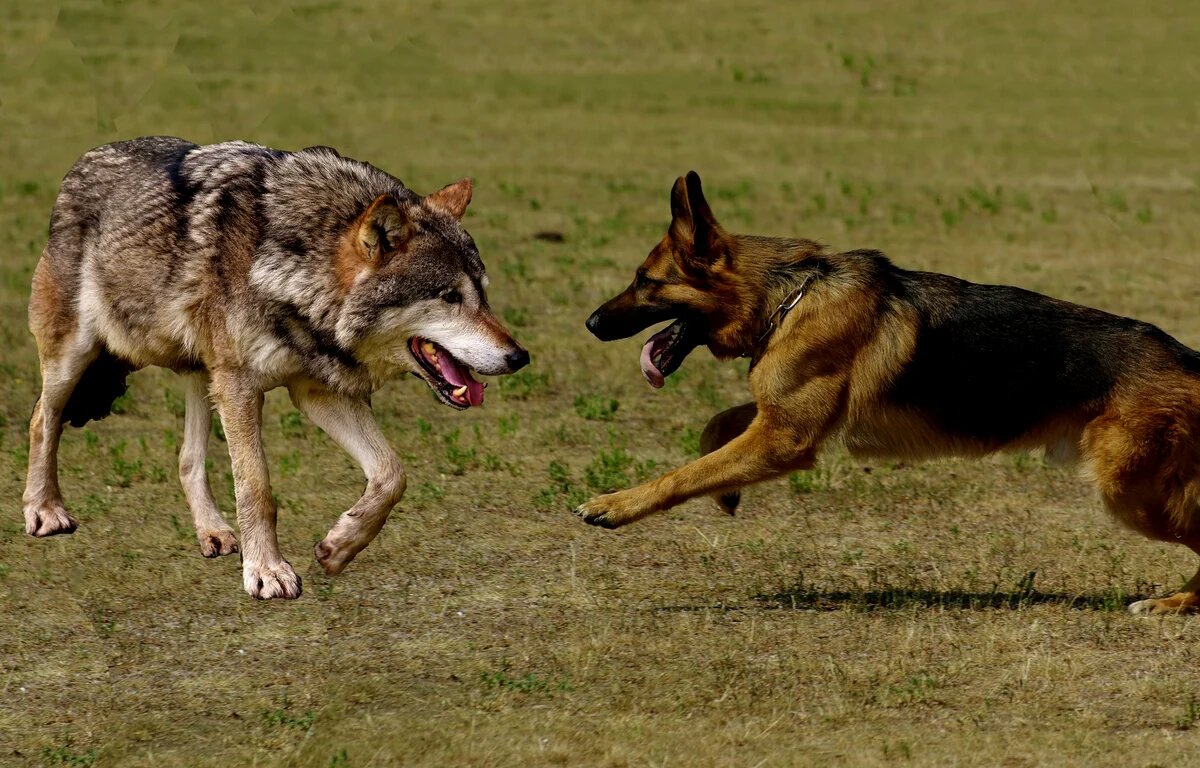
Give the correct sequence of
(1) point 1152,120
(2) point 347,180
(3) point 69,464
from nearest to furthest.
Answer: (2) point 347,180 → (3) point 69,464 → (1) point 1152,120

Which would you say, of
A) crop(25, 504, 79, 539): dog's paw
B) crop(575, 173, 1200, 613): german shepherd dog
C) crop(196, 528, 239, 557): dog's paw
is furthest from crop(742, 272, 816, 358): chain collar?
crop(25, 504, 79, 539): dog's paw

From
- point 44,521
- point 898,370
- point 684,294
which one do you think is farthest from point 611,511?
point 44,521

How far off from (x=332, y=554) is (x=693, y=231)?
7.10 ft

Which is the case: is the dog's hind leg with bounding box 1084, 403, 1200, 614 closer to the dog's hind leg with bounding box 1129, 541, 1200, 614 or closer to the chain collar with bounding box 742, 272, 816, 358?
the dog's hind leg with bounding box 1129, 541, 1200, 614

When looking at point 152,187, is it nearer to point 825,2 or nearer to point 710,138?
point 710,138

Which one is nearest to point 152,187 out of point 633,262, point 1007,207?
point 633,262

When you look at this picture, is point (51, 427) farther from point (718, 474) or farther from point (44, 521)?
point (718, 474)

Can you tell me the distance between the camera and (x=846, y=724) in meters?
6.06

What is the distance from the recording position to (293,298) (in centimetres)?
709

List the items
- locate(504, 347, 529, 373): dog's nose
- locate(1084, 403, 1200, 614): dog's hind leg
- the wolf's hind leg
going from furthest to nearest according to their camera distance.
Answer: the wolf's hind leg
locate(1084, 403, 1200, 614): dog's hind leg
locate(504, 347, 529, 373): dog's nose

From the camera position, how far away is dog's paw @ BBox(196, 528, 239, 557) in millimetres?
8039

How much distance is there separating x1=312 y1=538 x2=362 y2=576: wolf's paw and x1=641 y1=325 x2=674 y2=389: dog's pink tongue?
1.59 meters

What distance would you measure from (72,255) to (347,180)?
1500 mm

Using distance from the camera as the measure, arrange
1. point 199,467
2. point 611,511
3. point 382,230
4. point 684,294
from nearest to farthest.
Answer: point 382,230, point 611,511, point 684,294, point 199,467
